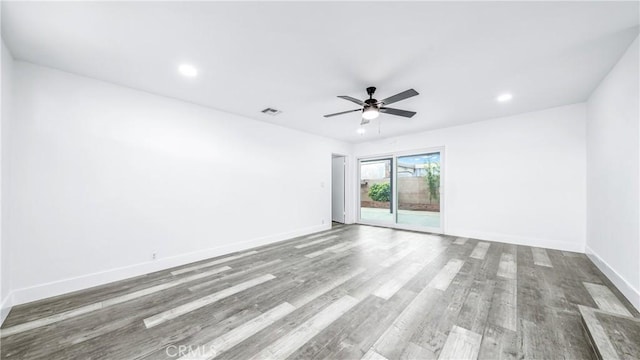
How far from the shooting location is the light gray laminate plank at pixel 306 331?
1.60 meters

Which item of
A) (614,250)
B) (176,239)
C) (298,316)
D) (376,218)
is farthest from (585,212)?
(176,239)

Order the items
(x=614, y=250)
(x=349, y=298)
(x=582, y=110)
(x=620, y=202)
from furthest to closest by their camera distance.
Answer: (x=582, y=110) → (x=614, y=250) → (x=620, y=202) → (x=349, y=298)

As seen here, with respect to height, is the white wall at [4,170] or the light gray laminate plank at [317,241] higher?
the white wall at [4,170]

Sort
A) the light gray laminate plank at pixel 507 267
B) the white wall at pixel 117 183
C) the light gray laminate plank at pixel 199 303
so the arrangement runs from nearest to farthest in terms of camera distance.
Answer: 1. the light gray laminate plank at pixel 199 303
2. the white wall at pixel 117 183
3. the light gray laminate plank at pixel 507 267

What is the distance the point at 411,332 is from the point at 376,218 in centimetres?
496

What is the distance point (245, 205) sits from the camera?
14.1ft

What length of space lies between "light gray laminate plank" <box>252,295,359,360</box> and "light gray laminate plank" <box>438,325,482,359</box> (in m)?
0.84

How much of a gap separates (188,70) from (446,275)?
13.6 feet

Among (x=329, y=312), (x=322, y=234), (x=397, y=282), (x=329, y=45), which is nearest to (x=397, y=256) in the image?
(x=397, y=282)

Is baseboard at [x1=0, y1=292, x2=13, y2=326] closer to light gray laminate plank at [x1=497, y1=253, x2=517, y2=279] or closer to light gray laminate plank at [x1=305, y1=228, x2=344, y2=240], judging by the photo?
light gray laminate plank at [x1=305, y1=228, x2=344, y2=240]

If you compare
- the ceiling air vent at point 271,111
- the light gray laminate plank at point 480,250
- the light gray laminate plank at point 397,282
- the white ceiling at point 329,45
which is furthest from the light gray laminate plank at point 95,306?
the light gray laminate plank at point 480,250

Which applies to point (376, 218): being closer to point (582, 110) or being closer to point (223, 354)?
point (582, 110)

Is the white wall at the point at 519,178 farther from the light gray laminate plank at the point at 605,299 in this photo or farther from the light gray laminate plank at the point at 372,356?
the light gray laminate plank at the point at 372,356

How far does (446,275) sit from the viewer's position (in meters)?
2.92
